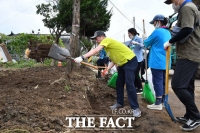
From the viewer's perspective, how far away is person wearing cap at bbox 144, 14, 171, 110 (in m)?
4.49

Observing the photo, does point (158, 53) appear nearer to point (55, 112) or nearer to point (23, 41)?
point (55, 112)

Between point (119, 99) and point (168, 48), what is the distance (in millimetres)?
1408

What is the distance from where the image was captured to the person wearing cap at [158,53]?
449cm

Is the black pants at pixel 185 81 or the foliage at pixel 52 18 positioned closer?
the black pants at pixel 185 81

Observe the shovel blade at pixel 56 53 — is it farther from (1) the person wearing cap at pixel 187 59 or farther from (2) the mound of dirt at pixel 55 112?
(1) the person wearing cap at pixel 187 59

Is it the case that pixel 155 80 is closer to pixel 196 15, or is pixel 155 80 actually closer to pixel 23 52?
pixel 196 15

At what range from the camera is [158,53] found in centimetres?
457

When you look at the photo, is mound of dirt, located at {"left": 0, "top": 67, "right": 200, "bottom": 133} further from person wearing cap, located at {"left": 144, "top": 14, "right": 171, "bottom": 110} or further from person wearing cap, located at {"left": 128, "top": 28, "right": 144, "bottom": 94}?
person wearing cap, located at {"left": 128, "top": 28, "right": 144, "bottom": 94}

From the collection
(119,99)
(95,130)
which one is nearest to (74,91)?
(119,99)

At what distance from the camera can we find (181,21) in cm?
329

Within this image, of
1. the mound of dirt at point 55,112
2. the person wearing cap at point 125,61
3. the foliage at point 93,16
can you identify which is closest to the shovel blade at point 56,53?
the mound of dirt at point 55,112

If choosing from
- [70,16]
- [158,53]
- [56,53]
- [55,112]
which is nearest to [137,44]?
[158,53]

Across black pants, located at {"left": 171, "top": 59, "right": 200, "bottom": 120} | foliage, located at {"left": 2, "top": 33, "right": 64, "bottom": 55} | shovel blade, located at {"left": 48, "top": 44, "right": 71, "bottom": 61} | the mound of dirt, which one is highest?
foliage, located at {"left": 2, "top": 33, "right": 64, "bottom": 55}

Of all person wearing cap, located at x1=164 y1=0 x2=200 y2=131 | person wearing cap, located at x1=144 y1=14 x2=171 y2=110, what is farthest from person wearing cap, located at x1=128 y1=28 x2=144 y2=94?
person wearing cap, located at x1=164 y1=0 x2=200 y2=131
